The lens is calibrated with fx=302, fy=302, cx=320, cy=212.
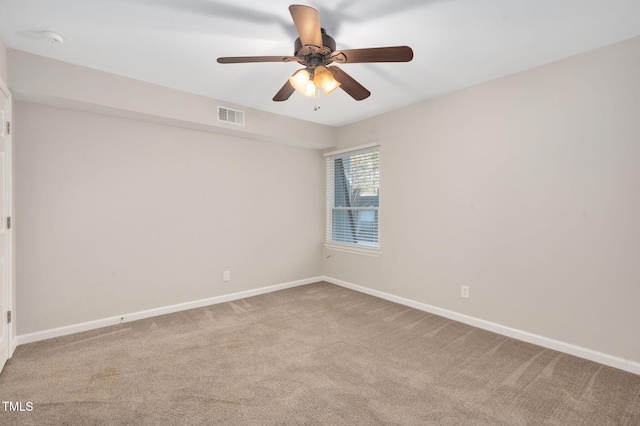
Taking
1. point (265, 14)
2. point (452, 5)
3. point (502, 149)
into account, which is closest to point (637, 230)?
point (502, 149)

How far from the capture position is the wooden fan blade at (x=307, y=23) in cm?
158

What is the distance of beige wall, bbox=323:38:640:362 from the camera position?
2338mm

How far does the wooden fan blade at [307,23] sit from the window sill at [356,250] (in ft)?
9.59

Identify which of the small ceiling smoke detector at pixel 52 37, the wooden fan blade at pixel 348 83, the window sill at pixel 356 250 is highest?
the small ceiling smoke detector at pixel 52 37

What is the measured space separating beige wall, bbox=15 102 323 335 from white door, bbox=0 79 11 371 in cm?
21

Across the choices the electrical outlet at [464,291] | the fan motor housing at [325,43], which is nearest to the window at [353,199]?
the electrical outlet at [464,291]

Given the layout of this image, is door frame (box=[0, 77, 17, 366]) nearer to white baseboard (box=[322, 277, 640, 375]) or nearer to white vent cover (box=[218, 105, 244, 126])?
white vent cover (box=[218, 105, 244, 126])

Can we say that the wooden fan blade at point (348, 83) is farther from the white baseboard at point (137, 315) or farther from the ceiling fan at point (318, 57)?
the white baseboard at point (137, 315)

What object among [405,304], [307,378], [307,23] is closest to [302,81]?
[307,23]

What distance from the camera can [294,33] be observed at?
7.39ft

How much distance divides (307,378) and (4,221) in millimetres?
2724

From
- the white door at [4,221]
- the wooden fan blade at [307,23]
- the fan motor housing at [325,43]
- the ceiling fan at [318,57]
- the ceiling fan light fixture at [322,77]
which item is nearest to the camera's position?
the wooden fan blade at [307,23]

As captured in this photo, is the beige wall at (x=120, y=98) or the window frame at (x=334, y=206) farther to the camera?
the window frame at (x=334, y=206)

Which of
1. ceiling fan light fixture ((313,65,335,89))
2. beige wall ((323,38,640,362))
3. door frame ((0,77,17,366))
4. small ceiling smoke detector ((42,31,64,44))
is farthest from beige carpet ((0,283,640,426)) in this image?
small ceiling smoke detector ((42,31,64,44))
